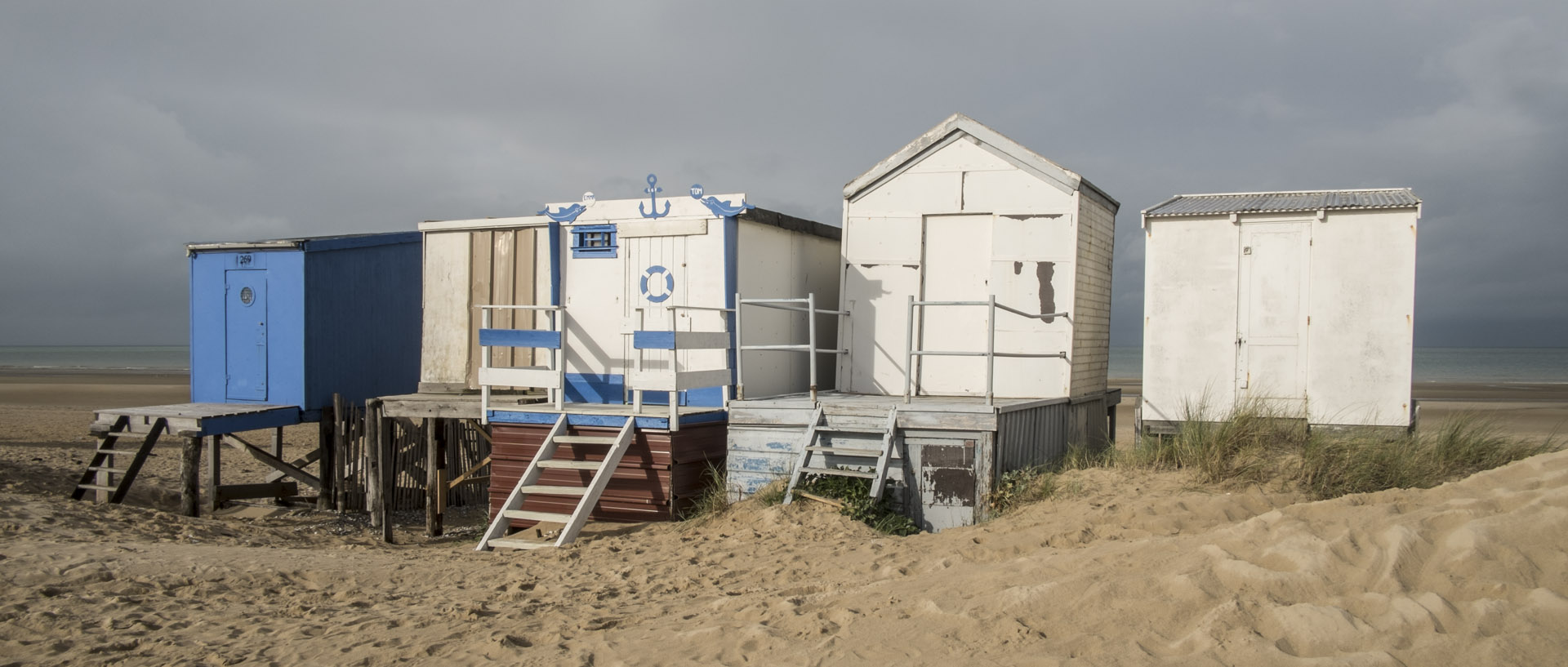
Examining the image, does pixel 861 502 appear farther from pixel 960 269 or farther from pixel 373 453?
pixel 373 453

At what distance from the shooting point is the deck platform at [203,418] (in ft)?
40.6

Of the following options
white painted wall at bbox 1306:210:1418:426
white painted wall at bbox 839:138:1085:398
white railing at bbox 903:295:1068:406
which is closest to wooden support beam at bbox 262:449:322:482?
white painted wall at bbox 839:138:1085:398

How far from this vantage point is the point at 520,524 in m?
10.8

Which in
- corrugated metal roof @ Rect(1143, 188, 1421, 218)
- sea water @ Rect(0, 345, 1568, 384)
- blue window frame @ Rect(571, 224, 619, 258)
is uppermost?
corrugated metal roof @ Rect(1143, 188, 1421, 218)

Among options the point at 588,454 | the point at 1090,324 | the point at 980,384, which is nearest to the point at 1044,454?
the point at 980,384

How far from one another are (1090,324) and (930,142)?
2.83m

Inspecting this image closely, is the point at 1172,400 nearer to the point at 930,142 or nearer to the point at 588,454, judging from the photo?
the point at 930,142

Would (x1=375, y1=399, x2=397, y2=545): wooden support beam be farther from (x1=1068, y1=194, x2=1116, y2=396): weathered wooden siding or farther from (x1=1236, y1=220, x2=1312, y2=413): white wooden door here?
(x1=1236, y1=220, x2=1312, y2=413): white wooden door

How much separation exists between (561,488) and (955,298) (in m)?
4.84

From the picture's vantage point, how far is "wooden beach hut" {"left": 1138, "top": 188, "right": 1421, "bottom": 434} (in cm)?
1012

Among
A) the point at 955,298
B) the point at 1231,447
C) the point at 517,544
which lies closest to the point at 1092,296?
the point at 955,298

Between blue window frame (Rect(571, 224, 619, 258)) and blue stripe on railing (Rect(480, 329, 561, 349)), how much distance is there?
1398 mm

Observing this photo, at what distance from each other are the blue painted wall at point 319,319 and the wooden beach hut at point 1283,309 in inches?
407

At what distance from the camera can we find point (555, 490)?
9.46 metres
